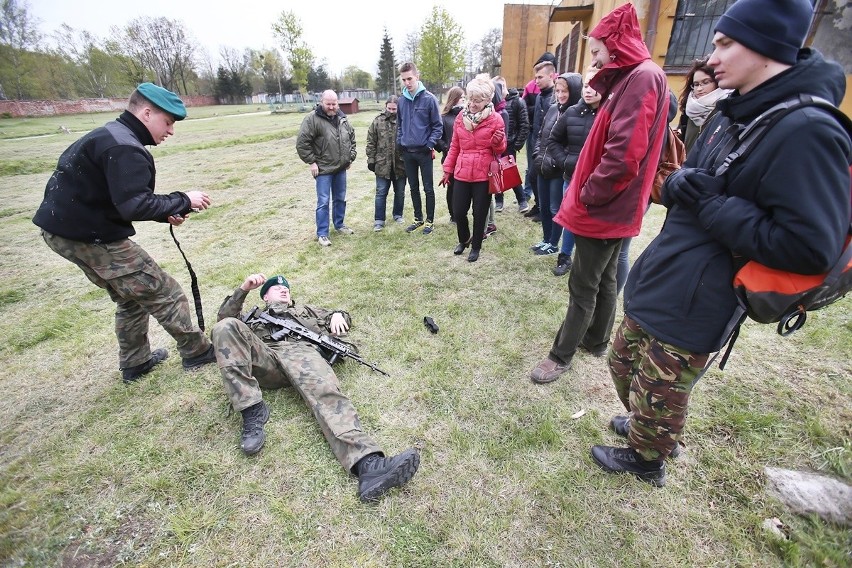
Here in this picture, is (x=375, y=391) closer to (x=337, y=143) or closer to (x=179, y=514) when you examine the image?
(x=179, y=514)

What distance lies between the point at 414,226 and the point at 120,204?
4012 mm

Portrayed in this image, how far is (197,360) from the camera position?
10.4ft

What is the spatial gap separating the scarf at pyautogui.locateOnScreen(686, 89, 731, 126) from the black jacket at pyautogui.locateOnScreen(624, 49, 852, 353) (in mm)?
2175

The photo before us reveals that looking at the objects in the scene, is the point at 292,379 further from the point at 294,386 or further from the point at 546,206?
the point at 546,206

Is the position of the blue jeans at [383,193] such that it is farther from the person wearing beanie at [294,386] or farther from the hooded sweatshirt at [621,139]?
the hooded sweatshirt at [621,139]

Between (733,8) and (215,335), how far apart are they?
2.94 meters

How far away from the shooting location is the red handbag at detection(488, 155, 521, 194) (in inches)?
176

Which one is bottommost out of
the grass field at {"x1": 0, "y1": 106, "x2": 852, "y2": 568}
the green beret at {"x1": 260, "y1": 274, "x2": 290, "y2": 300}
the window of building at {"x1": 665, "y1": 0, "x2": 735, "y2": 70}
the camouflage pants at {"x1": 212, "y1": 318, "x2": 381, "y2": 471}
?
the grass field at {"x1": 0, "y1": 106, "x2": 852, "y2": 568}

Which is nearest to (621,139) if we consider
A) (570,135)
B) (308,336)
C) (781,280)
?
(781,280)

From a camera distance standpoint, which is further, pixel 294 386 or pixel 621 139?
pixel 294 386

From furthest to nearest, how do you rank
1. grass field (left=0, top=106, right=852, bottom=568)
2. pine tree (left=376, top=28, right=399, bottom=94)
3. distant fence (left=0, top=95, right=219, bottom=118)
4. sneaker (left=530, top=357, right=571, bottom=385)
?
pine tree (left=376, top=28, right=399, bottom=94) → distant fence (left=0, top=95, right=219, bottom=118) → sneaker (left=530, top=357, right=571, bottom=385) → grass field (left=0, top=106, right=852, bottom=568)

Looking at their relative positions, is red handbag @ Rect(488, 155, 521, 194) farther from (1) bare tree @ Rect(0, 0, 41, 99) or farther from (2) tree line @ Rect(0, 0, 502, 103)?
(1) bare tree @ Rect(0, 0, 41, 99)

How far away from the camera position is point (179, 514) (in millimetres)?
2055

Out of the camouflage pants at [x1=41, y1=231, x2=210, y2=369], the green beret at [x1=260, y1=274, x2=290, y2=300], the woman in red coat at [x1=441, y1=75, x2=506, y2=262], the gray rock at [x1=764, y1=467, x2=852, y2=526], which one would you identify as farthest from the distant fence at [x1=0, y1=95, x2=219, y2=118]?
the gray rock at [x1=764, y1=467, x2=852, y2=526]
